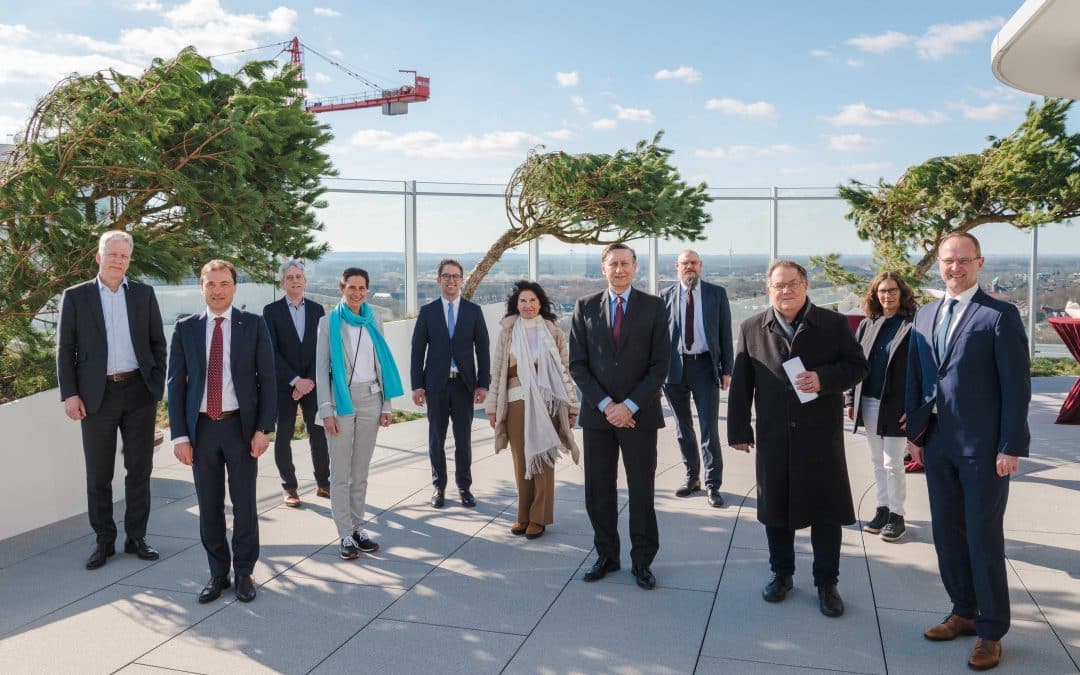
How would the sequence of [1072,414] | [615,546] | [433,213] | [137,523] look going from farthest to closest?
[433,213] → [1072,414] → [137,523] → [615,546]

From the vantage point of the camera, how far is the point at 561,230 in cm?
1124

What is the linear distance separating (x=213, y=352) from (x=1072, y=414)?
7.78 m

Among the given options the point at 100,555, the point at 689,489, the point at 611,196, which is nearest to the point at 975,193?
the point at 611,196

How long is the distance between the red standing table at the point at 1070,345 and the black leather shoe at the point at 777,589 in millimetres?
4860

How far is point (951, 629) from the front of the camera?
12.0 ft

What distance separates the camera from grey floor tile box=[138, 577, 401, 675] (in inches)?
140

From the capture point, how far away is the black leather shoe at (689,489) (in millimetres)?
6129

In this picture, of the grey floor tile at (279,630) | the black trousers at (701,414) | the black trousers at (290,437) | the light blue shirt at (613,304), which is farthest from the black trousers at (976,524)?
the black trousers at (290,437)

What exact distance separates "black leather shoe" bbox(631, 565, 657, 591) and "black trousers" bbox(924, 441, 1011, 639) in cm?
143

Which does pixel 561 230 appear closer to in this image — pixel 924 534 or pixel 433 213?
pixel 433 213

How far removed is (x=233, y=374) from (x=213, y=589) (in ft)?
3.65

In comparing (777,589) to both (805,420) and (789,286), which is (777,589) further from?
(789,286)

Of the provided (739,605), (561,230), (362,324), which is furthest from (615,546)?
(561,230)

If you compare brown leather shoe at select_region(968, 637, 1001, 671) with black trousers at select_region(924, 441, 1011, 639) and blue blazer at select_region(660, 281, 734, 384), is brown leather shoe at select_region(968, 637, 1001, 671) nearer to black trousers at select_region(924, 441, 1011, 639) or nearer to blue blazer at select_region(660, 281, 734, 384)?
black trousers at select_region(924, 441, 1011, 639)
